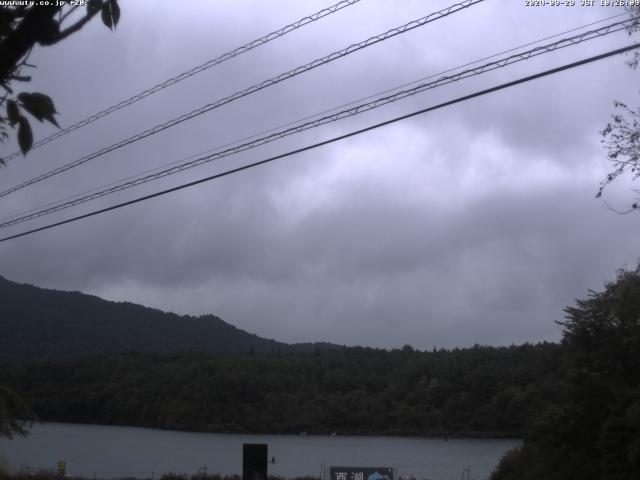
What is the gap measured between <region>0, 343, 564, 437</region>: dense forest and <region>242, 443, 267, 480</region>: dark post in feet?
74.4

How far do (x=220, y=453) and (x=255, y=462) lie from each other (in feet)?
98.1

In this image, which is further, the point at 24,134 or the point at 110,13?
the point at 110,13

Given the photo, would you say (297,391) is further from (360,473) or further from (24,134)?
(24,134)

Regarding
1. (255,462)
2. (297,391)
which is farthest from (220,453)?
(255,462)

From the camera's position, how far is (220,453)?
5159 cm

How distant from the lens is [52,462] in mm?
47906

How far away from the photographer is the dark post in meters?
22.9

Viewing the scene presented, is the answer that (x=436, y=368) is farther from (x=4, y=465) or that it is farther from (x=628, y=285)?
(x=628, y=285)

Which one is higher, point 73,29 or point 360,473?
Answer: point 73,29

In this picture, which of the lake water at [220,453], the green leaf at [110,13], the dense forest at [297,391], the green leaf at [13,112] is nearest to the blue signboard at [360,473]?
the lake water at [220,453]

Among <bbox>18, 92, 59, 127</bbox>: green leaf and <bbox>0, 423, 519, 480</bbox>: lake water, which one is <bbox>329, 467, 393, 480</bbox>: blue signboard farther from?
<bbox>18, 92, 59, 127</bbox>: green leaf

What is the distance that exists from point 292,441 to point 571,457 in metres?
39.0

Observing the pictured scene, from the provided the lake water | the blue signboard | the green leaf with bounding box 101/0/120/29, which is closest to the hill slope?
the lake water

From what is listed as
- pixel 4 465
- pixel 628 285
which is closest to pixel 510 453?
pixel 628 285
